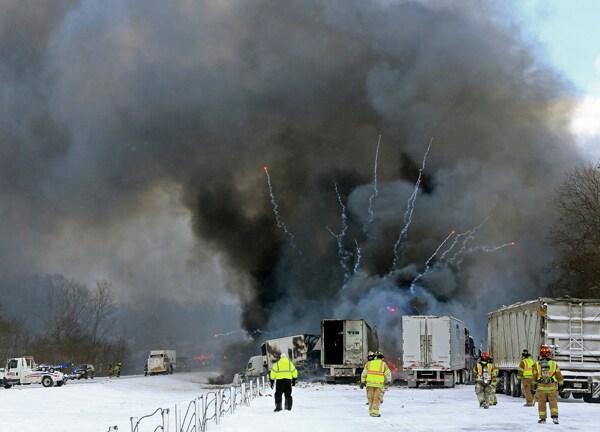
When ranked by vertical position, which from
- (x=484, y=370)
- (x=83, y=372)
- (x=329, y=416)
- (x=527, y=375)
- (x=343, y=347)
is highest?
(x=343, y=347)

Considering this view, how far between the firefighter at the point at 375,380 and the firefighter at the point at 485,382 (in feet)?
14.6

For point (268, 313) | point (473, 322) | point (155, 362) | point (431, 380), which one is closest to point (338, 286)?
point (268, 313)

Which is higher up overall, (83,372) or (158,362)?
(158,362)

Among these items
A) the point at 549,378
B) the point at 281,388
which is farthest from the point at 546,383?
the point at 281,388

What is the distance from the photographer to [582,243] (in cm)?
6769

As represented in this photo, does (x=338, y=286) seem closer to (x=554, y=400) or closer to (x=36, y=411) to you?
(x=36, y=411)

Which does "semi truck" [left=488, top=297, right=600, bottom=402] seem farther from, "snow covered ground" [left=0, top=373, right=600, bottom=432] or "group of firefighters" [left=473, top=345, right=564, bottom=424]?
"group of firefighters" [left=473, top=345, right=564, bottom=424]

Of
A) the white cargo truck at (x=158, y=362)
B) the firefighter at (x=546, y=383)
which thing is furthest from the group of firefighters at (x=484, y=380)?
the white cargo truck at (x=158, y=362)

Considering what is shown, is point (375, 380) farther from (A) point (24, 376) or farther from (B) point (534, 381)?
(A) point (24, 376)

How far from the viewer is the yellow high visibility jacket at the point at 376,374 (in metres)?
26.1

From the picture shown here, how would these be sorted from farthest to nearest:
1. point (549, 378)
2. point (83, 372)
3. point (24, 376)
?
1. point (83, 372)
2. point (24, 376)
3. point (549, 378)

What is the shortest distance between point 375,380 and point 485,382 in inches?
199

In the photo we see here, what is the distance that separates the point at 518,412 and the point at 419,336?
21.4 m

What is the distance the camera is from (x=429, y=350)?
158 ft
